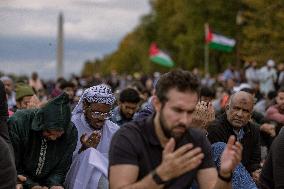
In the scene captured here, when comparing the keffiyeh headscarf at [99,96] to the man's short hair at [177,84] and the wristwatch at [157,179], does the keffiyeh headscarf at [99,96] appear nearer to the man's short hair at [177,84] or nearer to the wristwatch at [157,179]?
the man's short hair at [177,84]

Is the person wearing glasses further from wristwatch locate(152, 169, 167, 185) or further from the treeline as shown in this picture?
the treeline

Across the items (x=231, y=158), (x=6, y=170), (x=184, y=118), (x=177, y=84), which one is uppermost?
(x=177, y=84)

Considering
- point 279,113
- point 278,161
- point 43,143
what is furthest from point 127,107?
point 278,161

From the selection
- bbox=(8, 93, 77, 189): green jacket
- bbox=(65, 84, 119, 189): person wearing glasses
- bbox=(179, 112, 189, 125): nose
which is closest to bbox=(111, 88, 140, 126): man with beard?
bbox=(65, 84, 119, 189): person wearing glasses

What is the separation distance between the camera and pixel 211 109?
6723mm

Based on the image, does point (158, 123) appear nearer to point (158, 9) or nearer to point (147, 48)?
point (158, 9)

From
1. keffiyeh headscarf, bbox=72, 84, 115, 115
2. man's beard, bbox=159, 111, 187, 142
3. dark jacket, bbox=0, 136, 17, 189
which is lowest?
dark jacket, bbox=0, 136, 17, 189

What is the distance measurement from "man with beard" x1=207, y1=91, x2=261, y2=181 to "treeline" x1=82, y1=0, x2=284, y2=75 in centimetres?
2324

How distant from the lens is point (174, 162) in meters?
4.23

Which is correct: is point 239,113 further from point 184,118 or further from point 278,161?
point 184,118

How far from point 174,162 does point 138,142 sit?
1.26ft

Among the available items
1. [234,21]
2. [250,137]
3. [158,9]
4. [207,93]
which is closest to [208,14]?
[234,21]

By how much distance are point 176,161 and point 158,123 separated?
37 centimetres

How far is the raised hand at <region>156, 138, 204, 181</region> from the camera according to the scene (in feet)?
13.9
